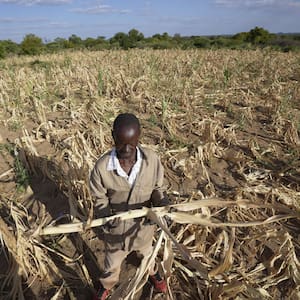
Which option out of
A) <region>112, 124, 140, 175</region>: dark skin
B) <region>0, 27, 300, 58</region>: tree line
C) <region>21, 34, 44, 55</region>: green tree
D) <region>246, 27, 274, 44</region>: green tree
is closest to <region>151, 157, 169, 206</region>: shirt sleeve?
<region>112, 124, 140, 175</region>: dark skin

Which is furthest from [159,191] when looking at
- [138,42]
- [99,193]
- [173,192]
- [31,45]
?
[138,42]

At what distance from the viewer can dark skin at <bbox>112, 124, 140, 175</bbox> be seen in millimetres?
1680

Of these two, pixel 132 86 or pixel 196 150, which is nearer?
pixel 196 150

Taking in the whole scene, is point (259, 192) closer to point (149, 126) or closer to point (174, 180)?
point (174, 180)

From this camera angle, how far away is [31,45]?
27.1 m

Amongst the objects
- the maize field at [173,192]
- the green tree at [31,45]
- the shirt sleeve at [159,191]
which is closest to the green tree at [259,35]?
the green tree at [31,45]

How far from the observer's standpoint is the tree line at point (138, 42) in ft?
82.2

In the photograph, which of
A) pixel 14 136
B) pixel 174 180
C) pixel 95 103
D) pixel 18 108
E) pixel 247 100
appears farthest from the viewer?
pixel 247 100

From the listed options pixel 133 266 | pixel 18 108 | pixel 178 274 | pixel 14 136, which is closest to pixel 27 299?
pixel 133 266

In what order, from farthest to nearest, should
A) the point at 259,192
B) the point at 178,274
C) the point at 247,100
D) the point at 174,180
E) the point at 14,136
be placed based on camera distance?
1. the point at 247,100
2. the point at 14,136
3. the point at 174,180
4. the point at 259,192
5. the point at 178,274

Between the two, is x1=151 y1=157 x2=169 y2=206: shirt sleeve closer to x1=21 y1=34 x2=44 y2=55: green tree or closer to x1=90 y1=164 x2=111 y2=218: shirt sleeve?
x1=90 y1=164 x2=111 y2=218: shirt sleeve

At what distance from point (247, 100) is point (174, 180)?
355 centimetres

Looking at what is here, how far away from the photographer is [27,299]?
228cm

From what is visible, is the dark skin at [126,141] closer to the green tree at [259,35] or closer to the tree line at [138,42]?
the tree line at [138,42]
